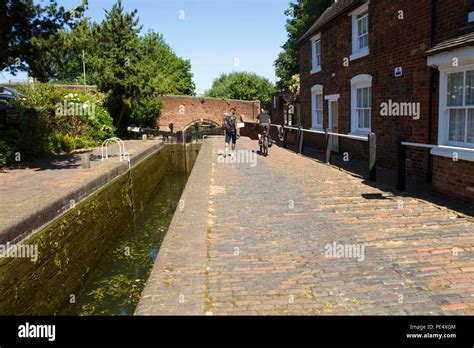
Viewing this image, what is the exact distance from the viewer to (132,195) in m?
12.9

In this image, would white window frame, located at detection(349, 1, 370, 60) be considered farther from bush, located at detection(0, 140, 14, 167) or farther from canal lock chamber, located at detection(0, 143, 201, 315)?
bush, located at detection(0, 140, 14, 167)

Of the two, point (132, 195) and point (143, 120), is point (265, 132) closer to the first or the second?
point (132, 195)

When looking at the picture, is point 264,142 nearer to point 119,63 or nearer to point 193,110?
point 119,63

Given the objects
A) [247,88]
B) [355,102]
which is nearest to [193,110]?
[247,88]

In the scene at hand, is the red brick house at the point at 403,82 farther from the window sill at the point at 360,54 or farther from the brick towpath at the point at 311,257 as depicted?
the brick towpath at the point at 311,257

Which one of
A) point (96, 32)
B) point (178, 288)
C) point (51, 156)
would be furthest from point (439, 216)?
point (51, 156)

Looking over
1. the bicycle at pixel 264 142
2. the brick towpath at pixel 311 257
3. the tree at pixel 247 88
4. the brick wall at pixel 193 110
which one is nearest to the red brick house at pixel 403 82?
the brick towpath at pixel 311 257

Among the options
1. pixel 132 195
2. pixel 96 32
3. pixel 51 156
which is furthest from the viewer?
pixel 51 156

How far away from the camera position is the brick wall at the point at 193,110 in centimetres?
4412

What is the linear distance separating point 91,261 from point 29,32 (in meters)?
6.52

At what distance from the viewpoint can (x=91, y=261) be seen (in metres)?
7.95

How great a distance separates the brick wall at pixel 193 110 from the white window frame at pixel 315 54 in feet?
89.7

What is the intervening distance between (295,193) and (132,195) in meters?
6.25
